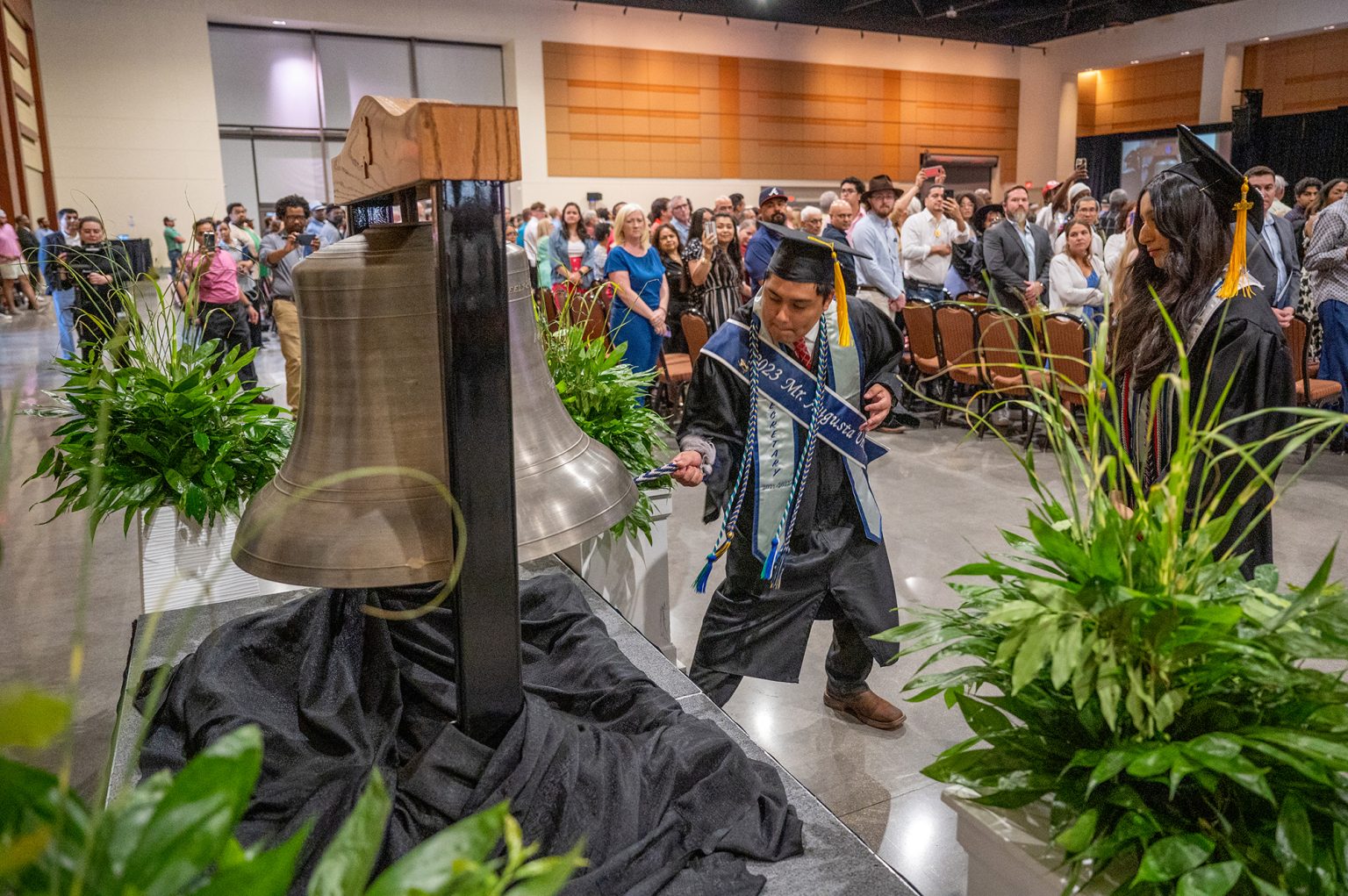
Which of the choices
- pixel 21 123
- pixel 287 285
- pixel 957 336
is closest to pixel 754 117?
Result: pixel 21 123

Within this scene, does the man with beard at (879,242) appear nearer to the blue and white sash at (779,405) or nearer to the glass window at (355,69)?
the blue and white sash at (779,405)

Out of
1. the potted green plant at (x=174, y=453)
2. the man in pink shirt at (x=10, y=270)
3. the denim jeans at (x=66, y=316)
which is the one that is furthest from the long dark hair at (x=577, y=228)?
the potted green plant at (x=174, y=453)

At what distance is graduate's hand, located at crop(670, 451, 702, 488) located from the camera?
236 centimetres

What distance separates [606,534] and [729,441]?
546 millimetres

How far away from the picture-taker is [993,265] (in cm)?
695

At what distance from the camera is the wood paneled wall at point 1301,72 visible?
1617 centimetres

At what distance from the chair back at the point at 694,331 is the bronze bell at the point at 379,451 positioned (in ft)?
16.7

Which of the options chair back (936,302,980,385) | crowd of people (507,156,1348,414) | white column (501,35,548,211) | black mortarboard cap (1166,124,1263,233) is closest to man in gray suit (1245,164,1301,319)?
crowd of people (507,156,1348,414)

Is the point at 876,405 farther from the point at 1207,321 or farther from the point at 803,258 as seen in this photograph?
the point at 1207,321

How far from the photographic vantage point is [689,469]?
7.79 ft

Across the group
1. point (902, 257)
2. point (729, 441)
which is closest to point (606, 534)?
point (729, 441)

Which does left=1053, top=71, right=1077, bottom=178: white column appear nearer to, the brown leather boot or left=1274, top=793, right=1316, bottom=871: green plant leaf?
the brown leather boot

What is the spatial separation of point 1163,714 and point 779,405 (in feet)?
5.55

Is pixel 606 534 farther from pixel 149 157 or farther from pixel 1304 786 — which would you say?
pixel 149 157
